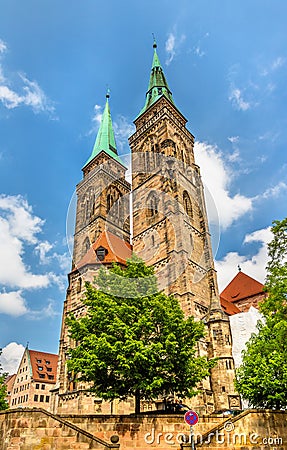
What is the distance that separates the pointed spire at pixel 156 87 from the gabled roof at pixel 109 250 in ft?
54.9

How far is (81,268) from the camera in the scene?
1067 inches

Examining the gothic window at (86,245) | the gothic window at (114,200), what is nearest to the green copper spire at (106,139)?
the gothic window at (114,200)

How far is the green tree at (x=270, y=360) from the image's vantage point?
1175 centimetres

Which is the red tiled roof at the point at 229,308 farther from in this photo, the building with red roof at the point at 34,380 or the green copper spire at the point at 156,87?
the building with red roof at the point at 34,380

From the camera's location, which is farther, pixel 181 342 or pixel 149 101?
pixel 149 101

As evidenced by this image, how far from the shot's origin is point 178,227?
1046 inches

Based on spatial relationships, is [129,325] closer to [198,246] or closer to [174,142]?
[198,246]

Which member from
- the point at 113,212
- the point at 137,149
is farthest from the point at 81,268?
the point at 137,149

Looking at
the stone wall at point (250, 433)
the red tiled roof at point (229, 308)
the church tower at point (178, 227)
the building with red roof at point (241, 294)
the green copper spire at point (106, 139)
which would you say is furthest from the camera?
the green copper spire at point (106, 139)

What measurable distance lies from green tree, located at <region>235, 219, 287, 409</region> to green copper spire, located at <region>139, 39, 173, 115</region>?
31.7m

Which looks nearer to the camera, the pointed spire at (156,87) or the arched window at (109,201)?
the arched window at (109,201)

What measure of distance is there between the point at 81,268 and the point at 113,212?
44.5ft

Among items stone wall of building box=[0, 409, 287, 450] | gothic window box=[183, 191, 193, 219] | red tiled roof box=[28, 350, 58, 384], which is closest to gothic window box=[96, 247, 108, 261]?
gothic window box=[183, 191, 193, 219]

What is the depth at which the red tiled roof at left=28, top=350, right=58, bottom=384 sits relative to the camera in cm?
4694
